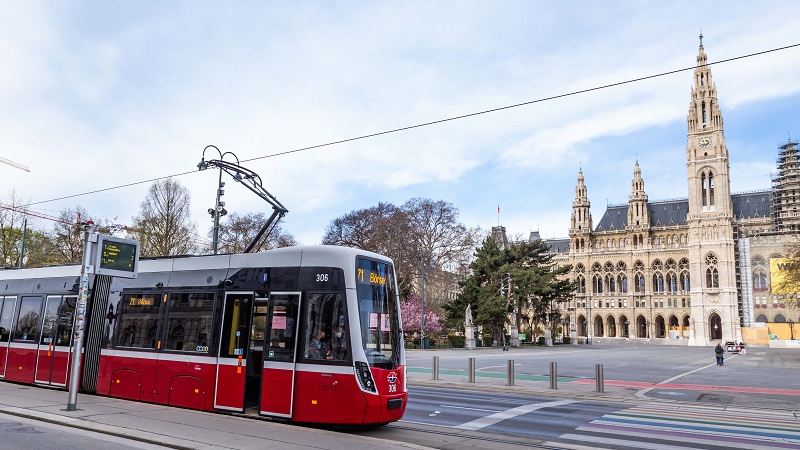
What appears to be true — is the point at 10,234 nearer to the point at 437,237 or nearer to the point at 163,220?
the point at 163,220

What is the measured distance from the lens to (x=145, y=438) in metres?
8.56

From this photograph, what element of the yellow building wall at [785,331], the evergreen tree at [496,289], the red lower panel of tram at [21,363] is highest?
the evergreen tree at [496,289]

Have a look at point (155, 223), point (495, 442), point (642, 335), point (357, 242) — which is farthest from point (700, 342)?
point (495, 442)

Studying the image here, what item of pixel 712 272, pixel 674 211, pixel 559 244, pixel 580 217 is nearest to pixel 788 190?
pixel 712 272

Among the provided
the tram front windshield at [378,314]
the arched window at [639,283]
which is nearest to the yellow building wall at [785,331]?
the arched window at [639,283]

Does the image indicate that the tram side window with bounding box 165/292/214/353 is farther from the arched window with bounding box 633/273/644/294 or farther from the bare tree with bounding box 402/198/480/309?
the arched window with bounding box 633/273/644/294

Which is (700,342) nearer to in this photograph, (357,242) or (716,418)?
(357,242)

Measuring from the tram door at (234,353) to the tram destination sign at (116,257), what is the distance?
294cm

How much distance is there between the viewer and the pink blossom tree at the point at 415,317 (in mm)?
58594

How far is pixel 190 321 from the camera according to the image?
38.2 feet

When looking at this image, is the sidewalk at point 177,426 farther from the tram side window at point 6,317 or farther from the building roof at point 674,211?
the building roof at point 674,211

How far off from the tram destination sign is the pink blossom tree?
152 feet

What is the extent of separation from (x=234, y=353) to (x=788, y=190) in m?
115

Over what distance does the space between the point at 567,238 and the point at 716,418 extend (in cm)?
13536
